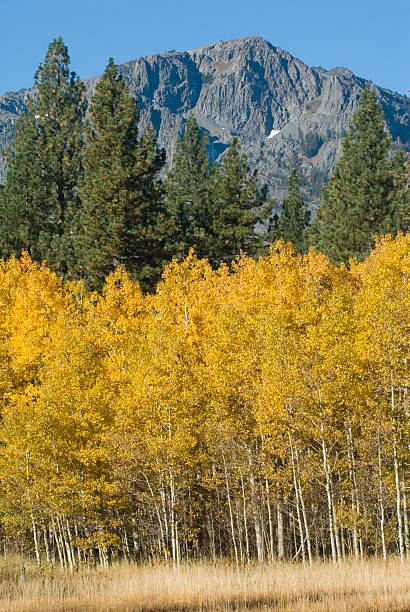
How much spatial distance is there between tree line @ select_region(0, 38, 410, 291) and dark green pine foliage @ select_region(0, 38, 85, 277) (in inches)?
3.3

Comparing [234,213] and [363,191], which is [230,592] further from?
[363,191]

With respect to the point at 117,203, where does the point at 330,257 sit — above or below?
below

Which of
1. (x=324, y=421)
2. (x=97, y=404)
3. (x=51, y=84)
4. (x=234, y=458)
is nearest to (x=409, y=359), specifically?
(x=324, y=421)

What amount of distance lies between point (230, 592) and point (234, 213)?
34.5 m

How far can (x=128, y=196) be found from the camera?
135 ft

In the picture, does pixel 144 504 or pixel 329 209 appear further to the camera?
pixel 329 209

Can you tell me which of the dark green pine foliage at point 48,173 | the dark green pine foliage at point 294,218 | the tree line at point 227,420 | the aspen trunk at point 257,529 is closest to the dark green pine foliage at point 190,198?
the dark green pine foliage at point 48,173

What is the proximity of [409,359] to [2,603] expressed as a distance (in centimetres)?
1634

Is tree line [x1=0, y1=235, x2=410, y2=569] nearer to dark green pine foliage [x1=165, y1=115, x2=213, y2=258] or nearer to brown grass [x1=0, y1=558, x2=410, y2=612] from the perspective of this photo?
brown grass [x1=0, y1=558, x2=410, y2=612]

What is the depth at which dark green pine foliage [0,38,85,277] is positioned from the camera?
46.7 m

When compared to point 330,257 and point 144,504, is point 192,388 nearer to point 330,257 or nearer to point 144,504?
point 144,504

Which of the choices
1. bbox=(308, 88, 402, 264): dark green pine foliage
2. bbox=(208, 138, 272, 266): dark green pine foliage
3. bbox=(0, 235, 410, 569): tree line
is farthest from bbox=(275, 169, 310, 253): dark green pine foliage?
bbox=(0, 235, 410, 569): tree line

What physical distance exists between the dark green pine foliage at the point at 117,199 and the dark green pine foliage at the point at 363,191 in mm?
13355

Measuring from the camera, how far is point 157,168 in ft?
147
